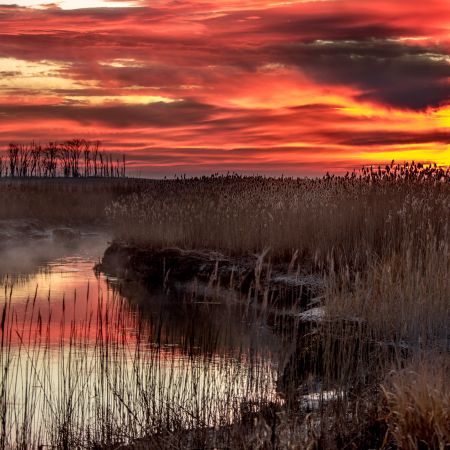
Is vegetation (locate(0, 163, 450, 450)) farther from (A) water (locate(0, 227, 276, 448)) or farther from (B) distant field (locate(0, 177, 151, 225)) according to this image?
(B) distant field (locate(0, 177, 151, 225))

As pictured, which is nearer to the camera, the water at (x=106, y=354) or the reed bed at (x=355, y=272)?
the reed bed at (x=355, y=272)

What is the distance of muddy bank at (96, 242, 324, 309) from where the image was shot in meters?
Result: 12.9

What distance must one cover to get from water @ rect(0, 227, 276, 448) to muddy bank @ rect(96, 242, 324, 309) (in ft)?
1.51

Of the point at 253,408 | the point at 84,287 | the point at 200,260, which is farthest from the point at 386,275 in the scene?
the point at 84,287

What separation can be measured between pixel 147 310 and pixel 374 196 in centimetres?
482

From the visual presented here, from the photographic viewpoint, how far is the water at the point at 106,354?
20.5 ft

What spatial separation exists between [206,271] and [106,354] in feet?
28.5

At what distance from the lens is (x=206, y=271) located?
15250mm

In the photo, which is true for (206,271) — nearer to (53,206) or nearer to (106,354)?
(106,354)

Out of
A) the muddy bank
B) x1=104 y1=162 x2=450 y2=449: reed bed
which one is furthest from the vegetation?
the muddy bank

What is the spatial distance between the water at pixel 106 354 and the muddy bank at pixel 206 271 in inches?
18.1

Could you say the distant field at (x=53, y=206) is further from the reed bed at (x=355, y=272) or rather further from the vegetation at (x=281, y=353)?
the vegetation at (x=281, y=353)

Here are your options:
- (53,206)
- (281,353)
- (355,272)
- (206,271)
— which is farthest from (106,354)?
(53,206)

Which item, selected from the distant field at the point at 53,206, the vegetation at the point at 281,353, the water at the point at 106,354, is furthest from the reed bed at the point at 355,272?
the distant field at the point at 53,206
